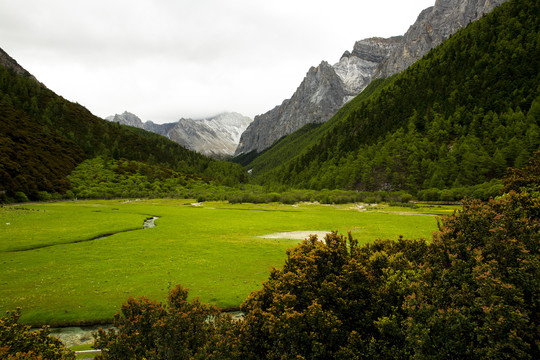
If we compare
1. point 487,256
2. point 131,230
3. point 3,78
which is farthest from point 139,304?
point 3,78

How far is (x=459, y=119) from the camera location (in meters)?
137

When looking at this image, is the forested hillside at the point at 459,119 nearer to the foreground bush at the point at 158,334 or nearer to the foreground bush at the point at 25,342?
the foreground bush at the point at 158,334

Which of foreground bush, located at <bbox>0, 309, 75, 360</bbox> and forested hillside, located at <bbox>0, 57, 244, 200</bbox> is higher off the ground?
forested hillside, located at <bbox>0, 57, 244, 200</bbox>

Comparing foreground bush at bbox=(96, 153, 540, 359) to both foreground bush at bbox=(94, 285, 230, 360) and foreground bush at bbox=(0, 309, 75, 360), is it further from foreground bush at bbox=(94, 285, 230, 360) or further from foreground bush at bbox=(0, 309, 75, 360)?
foreground bush at bbox=(0, 309, 75, 360)

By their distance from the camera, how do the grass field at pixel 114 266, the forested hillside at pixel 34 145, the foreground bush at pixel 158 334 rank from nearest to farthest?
the foreground bush at pixel 158 334 < the grass field at pixel 114 266 < the forested hillside at pixel 34 145

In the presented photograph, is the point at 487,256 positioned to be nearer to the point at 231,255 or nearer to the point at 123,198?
the point at 231,255

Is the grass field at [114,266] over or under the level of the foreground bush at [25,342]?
under

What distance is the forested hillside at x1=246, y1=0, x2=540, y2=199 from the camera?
10788 cm

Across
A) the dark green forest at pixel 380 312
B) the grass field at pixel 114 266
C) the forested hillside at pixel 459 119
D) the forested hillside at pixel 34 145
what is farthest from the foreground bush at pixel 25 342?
the forested hillside at pixel 459 119

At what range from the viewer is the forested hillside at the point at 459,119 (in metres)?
108

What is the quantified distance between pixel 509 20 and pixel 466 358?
227 m

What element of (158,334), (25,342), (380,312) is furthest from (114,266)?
(380,312)

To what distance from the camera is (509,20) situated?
500ft

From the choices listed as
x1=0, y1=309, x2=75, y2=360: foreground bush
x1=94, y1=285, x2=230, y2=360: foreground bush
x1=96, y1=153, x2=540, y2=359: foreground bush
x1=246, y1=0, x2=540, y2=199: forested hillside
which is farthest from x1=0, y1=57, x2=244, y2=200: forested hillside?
x1=246, y1=0, x2=540, y2=199: forested hillside
